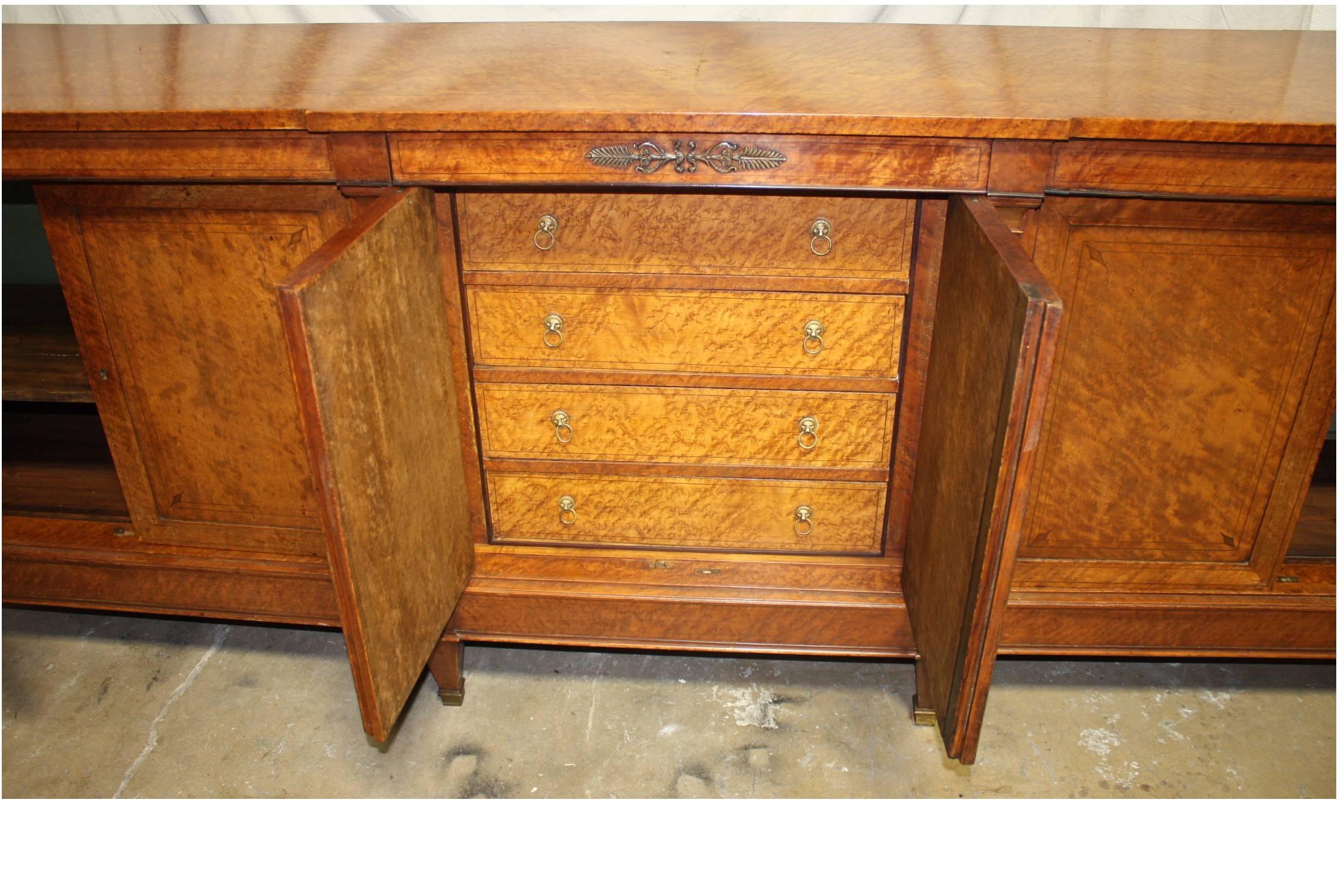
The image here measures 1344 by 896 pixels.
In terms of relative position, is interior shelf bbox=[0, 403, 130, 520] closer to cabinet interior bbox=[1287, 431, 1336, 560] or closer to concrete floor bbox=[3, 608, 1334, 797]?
concrete floor bbox=[3, 608, 1334, 797]

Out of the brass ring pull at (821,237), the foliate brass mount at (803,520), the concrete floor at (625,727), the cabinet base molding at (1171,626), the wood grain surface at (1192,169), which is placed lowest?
the concrete floor at (625,727)

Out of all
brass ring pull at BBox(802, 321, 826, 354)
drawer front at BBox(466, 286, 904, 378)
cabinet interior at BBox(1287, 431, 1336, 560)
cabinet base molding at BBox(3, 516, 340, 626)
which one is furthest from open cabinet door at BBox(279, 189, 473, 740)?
cabinet interior at BBox(1287, 431, 1336, 560)

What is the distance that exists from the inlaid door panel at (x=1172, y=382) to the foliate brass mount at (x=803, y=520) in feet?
1.20

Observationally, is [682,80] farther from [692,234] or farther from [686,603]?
[686,603]

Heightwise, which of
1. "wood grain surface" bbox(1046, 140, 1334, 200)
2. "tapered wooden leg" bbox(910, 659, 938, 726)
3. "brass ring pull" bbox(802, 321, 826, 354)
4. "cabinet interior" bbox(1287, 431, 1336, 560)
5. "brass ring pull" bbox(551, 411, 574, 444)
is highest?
"wood grain surface" bbox(1046, 140, 1334, 200)

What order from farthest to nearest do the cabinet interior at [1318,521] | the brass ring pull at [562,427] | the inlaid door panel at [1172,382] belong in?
the cabinet interior at [1318,521] → the brass ring pull at [562,427] → the inlaid door panel at [1172,382]

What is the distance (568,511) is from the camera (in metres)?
1.71

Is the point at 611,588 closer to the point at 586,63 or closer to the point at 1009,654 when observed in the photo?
the point at 1009,654

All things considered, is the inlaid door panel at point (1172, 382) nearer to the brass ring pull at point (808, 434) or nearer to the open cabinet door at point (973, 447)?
the open cabinet door at point (973, 447)

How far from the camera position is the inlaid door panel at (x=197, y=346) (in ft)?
4.83

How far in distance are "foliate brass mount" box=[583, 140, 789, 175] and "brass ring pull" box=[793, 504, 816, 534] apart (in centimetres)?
62

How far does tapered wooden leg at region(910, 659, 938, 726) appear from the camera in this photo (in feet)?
5.55

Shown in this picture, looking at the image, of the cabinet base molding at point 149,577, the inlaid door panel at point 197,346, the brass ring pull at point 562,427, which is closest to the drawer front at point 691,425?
the brass ring pull at point 562,427

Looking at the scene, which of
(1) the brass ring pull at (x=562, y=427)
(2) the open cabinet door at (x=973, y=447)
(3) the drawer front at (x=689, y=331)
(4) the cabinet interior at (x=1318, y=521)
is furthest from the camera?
(4) the cabinet interior at (x=1318, y=521)
